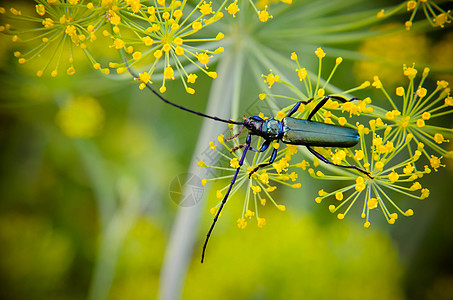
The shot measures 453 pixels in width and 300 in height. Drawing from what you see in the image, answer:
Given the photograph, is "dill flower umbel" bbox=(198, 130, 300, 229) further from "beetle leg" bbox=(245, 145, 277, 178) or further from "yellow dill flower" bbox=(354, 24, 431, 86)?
"yellow dill flower" bbox=(354, 24, 431, 86)

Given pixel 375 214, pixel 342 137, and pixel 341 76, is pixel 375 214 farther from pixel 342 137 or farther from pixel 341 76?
pixel 342 137

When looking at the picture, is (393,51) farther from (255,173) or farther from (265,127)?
(255,173)

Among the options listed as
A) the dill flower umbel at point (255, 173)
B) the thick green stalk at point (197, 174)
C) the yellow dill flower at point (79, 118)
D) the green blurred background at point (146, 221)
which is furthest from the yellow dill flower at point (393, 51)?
the yellow dill flower at point (79, 118)

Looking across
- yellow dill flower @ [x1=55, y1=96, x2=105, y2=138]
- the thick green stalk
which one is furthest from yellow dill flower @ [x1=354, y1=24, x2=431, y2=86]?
yellow dill flower @ [x1=55, y1=96, x2=105, y2=138]

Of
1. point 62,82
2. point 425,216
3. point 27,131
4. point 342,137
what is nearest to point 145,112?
point 62,82

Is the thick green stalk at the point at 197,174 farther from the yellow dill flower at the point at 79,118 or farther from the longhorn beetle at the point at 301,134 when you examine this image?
the yellow dill flower at the point at 79,118

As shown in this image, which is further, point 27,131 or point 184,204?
point 27,131
